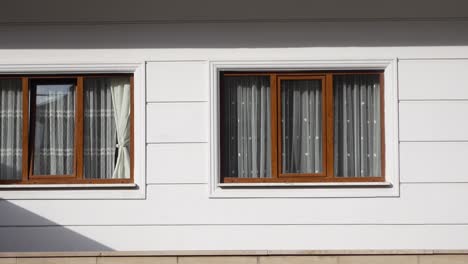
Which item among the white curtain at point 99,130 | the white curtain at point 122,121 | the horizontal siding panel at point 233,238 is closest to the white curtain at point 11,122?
the white curtain at point 99,130

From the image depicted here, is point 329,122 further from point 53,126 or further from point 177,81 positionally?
point 53,126

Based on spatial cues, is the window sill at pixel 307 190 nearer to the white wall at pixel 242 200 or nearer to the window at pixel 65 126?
the white wall at pixel 242 200

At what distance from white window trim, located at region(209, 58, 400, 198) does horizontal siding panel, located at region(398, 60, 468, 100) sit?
0.15m

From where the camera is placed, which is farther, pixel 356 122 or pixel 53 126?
pixel 53 126

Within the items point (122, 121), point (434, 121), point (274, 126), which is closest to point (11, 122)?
point (122, 121)

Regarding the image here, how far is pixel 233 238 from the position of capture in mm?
9914

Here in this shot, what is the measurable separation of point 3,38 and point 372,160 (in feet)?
14.4

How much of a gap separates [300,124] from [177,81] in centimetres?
148

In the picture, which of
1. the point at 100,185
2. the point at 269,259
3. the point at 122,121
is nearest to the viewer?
the point at 269,259

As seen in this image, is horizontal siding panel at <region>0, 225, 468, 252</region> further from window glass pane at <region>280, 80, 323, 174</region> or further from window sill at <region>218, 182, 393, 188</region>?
window glass pane at <region>280, 80, 323, 174</region>

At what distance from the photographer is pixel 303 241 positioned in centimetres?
989

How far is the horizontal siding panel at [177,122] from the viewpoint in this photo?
10.1m

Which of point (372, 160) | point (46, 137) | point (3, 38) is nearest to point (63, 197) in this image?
point (46, 137)

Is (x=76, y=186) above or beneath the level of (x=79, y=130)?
beneath
